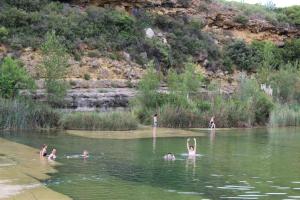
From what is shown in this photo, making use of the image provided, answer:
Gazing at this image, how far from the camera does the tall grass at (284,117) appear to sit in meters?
54.0

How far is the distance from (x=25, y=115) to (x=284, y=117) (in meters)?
25.1

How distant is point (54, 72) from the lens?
48375 millimetres

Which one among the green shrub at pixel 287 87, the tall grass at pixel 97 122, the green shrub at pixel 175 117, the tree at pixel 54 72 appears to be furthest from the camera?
the green shrub at pixel 287 87

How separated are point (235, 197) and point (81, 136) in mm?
20984

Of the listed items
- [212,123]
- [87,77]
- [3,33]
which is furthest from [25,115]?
[3,33]

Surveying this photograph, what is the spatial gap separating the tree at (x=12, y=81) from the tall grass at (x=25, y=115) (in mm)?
2392

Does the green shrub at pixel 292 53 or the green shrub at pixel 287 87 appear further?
the green shrub at pixel 292 53

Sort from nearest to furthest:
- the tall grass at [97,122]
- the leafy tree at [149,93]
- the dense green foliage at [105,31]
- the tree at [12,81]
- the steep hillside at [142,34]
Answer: the tall grass at [97,122] < the tree at [12,81] < the leafy tree at [149,93] < the steep hillside at [142,34] < the dense green foliage at [105,31]

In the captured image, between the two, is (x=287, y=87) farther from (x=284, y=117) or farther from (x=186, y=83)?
(x=186, y=83)

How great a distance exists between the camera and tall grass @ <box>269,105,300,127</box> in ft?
177

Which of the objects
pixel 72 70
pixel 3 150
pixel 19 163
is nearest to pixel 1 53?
pixel 72 70

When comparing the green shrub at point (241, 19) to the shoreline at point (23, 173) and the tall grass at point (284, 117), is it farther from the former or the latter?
the shoreline at point (23, 173)

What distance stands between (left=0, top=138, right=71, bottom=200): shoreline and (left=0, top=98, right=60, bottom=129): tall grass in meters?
8.10

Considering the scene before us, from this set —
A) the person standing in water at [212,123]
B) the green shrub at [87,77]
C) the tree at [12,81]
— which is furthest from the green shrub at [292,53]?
the tree at [12,81]
